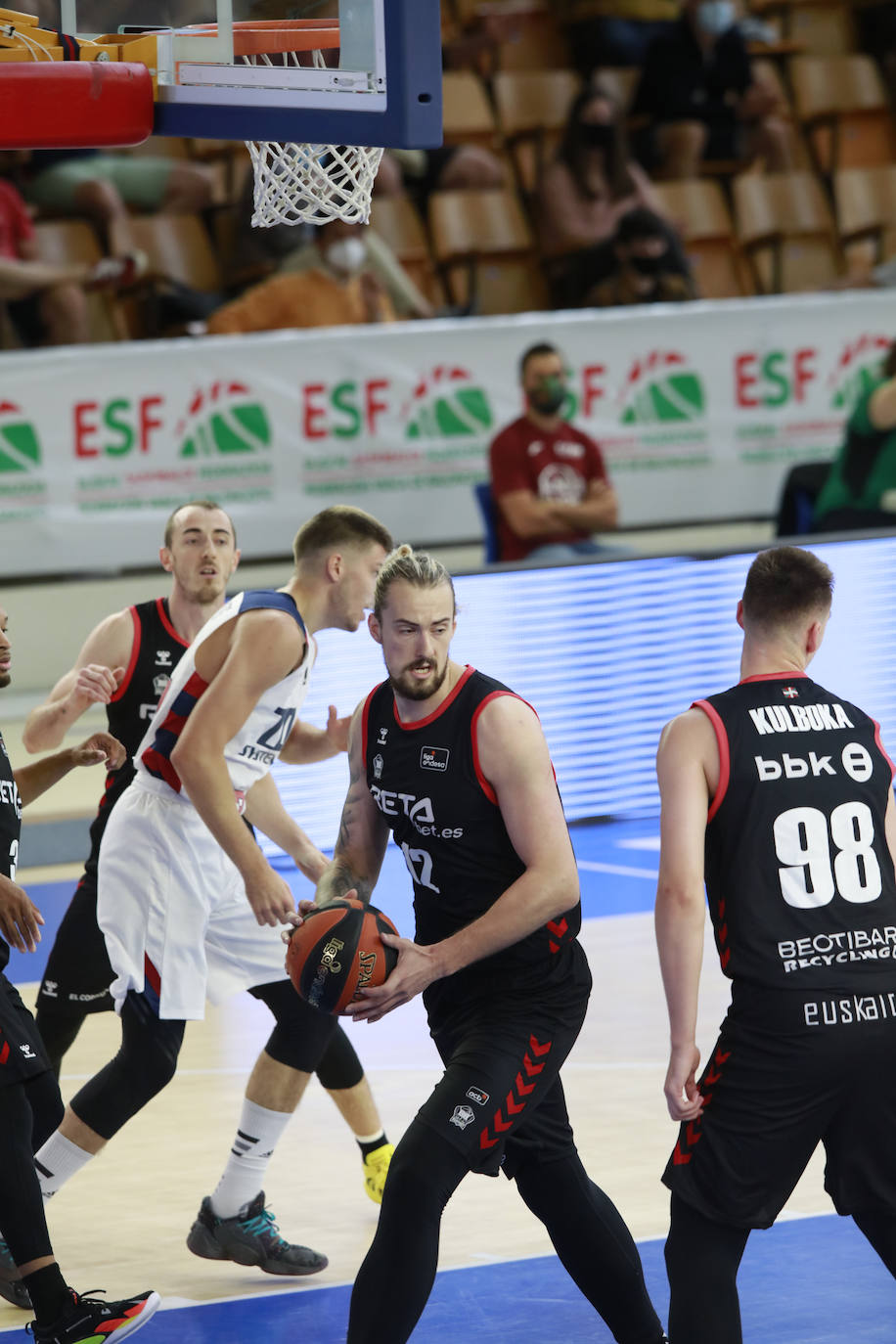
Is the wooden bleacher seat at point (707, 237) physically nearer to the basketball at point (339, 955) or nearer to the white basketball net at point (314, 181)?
the white basketball net at point (314, 181)

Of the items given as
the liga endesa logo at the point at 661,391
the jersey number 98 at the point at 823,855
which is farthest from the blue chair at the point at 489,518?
the jersey number 98 at the point at 823,855

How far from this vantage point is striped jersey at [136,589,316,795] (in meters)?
5.20

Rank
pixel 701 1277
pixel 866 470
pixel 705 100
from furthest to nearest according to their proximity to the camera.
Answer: pixel 705 100 < pixel 866 470 < pixel 701 1277

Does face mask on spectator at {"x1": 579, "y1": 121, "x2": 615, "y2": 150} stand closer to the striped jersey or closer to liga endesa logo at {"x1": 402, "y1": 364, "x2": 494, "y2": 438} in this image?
liga endesa logo at {"x1": 402, "y1": 364, "x2": 494, "y2": 438}

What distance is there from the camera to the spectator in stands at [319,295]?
12375 millimetres

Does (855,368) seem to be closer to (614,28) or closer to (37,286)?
(614,28)

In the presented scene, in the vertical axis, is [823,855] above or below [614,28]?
below

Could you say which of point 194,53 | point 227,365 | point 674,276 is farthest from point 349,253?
point 194,53

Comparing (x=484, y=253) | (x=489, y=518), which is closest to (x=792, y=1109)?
(x=489, y=518)

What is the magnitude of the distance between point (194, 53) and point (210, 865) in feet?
7.07

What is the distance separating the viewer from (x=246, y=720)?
17.0 feet

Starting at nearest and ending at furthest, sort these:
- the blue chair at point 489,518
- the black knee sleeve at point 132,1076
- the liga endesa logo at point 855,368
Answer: the black knee sleeve at point 132,1076, the blue chair at point 489,518, the liga endesa logo at point 855,368

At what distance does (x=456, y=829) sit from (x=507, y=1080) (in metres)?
0.54

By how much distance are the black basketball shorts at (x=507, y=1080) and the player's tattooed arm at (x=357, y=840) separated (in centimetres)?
39
